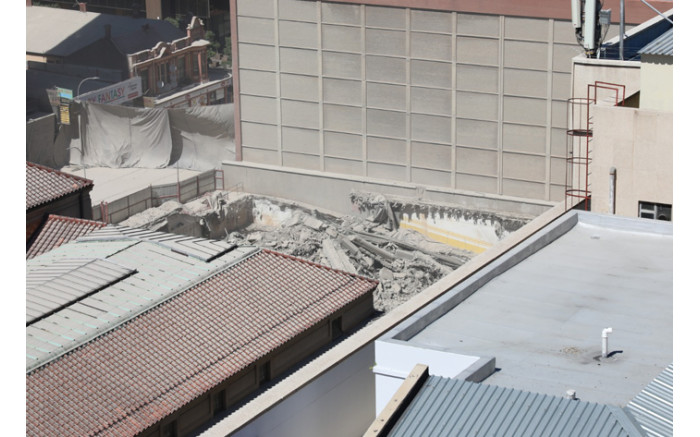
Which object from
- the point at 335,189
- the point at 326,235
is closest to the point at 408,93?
the point at 335,189

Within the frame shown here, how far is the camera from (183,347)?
30.8 meters

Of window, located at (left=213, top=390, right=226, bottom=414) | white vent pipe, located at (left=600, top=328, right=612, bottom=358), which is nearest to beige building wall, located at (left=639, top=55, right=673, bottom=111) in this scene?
white vent pipe, located at (left=600, top=328, right=612, bottom=358)

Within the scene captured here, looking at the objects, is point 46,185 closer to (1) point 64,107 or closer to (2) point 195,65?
(1) point 64,107

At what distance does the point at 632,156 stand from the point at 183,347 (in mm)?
13481

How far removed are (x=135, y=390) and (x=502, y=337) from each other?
30.8 ft

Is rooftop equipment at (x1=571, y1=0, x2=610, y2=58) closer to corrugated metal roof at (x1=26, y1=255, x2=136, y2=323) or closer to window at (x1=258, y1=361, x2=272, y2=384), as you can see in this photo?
window at (x1=258, y1=361, x2=272, y2=384)

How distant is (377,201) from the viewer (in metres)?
60.8

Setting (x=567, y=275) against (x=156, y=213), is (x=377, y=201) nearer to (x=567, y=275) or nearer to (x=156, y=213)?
(x=156, y=213)

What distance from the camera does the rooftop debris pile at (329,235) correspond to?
5297cm

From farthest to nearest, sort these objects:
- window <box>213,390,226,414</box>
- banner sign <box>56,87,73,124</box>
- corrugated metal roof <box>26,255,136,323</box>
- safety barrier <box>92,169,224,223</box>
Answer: banner sign <box>56,87,73,124</box> < safety barrier <box>92,169,224,223</box> < corrugated metal roof <box>26,255,136,323</box> < window <box>213,390,226,414</box>

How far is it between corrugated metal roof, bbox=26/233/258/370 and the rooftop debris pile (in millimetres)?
15827

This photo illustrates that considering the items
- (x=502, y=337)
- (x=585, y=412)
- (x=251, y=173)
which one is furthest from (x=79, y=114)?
(x=585, y=412)

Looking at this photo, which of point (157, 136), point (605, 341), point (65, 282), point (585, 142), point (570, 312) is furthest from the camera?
point (157, 136)

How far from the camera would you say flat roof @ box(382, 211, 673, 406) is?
23609 mm
